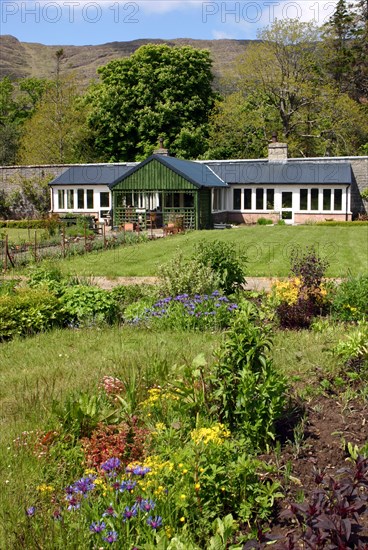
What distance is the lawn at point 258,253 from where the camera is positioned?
15.8m

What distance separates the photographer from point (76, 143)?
5038 cm

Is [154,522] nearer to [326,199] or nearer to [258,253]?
[258,253]

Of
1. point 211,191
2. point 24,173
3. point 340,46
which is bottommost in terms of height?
point 211,191

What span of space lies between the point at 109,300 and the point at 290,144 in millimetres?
41705

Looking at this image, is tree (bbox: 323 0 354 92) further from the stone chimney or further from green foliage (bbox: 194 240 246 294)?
green foliage (bbox: 194 240 246 294)

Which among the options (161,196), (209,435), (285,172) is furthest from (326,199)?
(209,435)

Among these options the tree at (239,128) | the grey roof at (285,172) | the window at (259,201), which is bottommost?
the window at (259,201)

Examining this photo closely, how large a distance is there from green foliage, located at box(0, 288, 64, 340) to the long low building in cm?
2146

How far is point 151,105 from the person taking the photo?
50.1 meters

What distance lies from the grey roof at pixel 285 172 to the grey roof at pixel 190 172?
1.01 metres

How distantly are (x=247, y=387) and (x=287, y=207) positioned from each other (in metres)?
33.0

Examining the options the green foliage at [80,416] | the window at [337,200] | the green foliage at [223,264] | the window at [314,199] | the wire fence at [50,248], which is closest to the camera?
the green foliage at [80,416]

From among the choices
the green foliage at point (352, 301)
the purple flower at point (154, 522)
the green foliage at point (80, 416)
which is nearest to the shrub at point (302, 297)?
the green foliage at point (352, 301)

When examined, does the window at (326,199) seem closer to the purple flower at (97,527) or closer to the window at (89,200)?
the window at (89,200)
